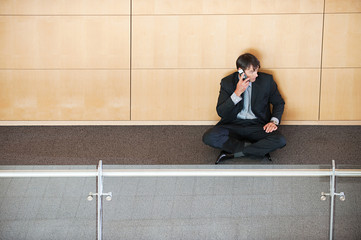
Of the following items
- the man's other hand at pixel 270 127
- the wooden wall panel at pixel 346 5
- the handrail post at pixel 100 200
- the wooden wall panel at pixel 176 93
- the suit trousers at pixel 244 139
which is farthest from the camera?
the wooden wall panel at pixel 176 93

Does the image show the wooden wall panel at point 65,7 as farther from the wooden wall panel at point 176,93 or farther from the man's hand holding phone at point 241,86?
the man's hand holding phone at point 241,86

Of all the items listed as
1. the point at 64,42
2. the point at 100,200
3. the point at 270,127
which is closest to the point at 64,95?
the point at 64,42

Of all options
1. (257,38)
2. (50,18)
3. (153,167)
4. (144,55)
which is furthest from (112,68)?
(153,167)

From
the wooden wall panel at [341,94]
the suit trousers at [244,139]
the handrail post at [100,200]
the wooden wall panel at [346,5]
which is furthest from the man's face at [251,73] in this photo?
the handrail post at [100,200]

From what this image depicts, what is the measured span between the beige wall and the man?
0.66m

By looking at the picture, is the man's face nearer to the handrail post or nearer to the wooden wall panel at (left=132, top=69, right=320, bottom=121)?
the wooden wall panel at (left=132, top=69, right=320, bottom=121)

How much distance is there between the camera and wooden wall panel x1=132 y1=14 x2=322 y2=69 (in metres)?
5.79

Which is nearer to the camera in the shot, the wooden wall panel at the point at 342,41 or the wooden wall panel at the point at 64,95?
the wooden wall panel at the point at 342,41

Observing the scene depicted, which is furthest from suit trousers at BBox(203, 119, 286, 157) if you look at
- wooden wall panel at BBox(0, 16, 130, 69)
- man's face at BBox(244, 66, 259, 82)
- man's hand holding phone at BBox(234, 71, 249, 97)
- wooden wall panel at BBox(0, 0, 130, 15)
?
wooden wall panel at BBox(0, 0, 130, 15)

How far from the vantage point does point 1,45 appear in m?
5.83

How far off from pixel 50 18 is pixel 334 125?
10.9ft

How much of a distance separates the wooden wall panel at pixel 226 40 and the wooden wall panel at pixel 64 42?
0.20 meters

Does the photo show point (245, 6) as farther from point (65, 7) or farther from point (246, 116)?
point (65, 7)

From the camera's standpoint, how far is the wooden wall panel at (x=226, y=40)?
5.79 m
